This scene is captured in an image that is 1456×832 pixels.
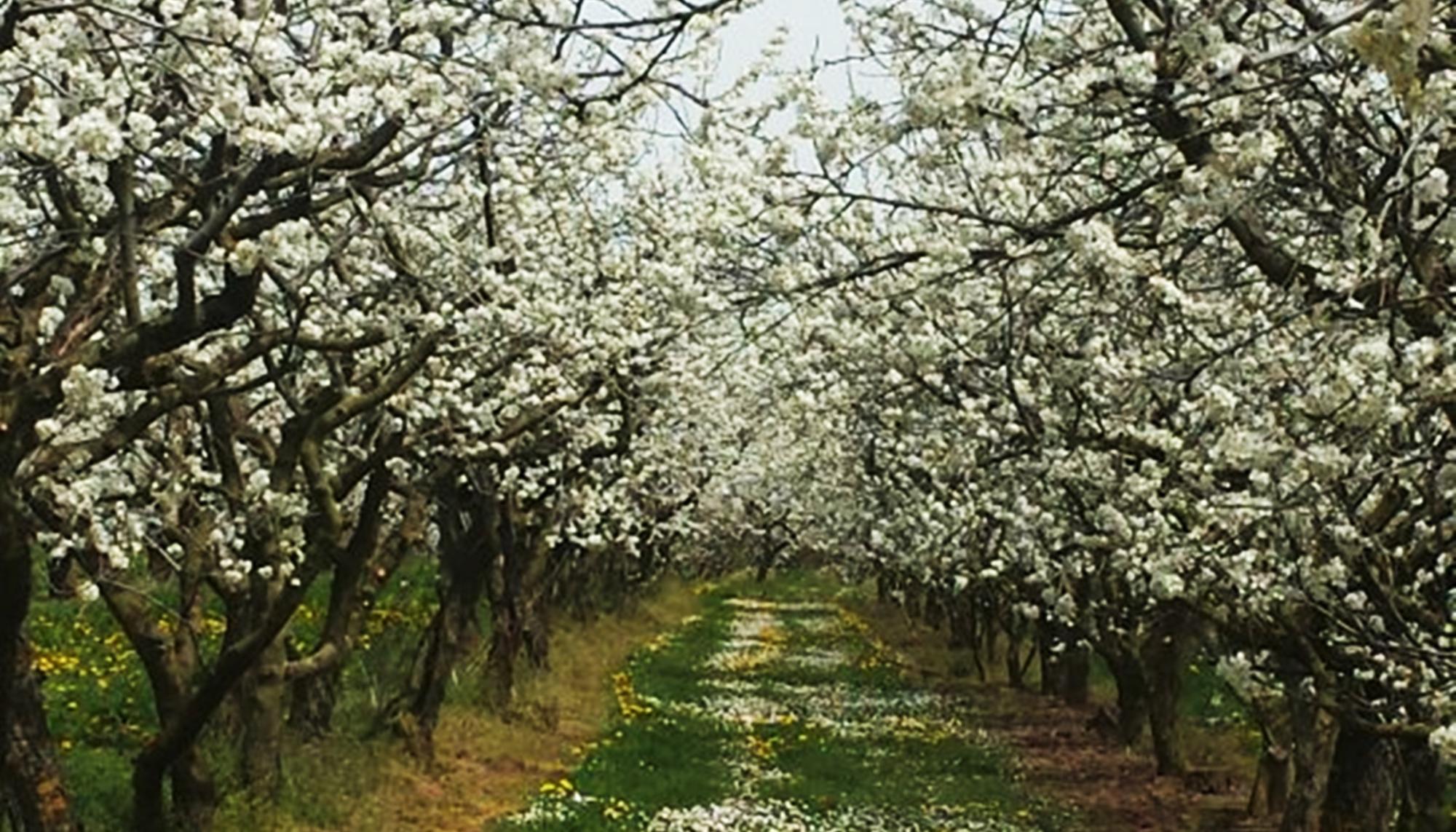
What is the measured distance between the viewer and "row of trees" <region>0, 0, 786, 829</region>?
755cm

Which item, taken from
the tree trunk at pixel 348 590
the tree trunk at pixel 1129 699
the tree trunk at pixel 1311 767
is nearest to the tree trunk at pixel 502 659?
the tree trunk at pixel 1129 699

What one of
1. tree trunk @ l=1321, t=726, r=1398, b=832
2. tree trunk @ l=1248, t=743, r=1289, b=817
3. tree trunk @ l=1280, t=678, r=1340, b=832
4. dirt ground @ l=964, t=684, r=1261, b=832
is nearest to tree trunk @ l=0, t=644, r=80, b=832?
tree trunk @ l=1321, t=726, r=1398, b=832

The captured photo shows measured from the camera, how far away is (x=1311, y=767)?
14.8 m

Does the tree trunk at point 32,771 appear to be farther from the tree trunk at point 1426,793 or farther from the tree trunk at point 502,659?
the tree trunk at point 502,659

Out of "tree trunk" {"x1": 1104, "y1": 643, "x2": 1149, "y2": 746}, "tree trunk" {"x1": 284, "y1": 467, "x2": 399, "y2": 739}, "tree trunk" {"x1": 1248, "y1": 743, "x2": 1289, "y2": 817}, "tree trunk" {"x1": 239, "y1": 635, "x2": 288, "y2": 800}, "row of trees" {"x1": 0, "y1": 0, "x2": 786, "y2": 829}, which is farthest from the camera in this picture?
"tree trunk" {"x1": 1104, "y1": 643, "x2": 1149, "y2": 746}

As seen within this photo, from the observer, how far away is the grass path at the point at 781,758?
17.3 meters

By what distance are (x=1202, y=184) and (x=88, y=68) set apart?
4.91 metres

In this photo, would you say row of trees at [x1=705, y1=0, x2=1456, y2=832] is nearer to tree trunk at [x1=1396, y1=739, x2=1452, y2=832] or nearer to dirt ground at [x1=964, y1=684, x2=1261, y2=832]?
tree trunk at [x1=1396, y1=739, x2=1452, y2=832]

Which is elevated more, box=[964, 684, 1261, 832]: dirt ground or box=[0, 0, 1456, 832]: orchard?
box=[0, 0, 1456, 832]: orchard

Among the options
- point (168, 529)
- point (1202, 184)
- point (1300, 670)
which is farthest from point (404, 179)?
point (1300, 670)

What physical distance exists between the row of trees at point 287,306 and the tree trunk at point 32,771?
16mm

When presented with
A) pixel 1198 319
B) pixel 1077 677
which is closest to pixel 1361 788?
pixel 1198 319

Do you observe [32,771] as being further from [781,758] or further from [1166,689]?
[1166,689]

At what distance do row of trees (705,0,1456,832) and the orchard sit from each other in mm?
46
